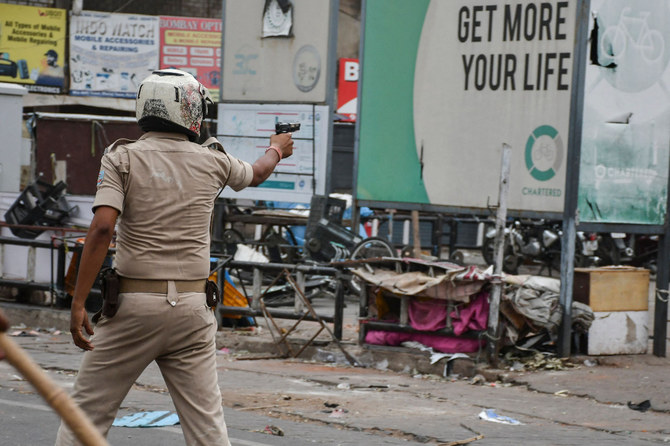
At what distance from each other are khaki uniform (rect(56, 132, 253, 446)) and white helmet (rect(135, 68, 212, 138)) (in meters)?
0.07

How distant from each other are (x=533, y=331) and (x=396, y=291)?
4.19ft

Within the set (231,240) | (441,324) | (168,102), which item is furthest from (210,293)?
(231,240)

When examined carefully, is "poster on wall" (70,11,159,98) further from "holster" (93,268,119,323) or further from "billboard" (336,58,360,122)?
"holster" (93,268,119,323)

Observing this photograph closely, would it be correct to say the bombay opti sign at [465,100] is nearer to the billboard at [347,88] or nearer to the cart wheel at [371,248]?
the cart wheel at [371,248]

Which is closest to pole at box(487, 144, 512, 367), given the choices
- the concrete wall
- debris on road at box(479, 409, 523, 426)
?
debris on road at box(479, 409, 523, 426)

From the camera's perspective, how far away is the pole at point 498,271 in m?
8.67

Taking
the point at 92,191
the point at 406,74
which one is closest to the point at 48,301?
the point at 92,191

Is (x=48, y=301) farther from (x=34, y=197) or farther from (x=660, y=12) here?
(x=660, y=12)

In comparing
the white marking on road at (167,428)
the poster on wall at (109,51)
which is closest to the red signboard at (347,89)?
the poster on wall at (109,51)

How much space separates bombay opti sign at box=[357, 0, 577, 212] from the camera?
30.6ft

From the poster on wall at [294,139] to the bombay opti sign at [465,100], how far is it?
2.76m

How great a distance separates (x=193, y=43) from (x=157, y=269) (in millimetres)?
20321

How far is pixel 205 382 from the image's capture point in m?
→ 3.79

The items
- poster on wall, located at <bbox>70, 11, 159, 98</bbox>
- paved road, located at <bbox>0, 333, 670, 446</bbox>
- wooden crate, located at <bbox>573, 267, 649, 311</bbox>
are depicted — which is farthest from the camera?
poster on wall, located at <bbox>70, 11, 159, 98</bbox>
